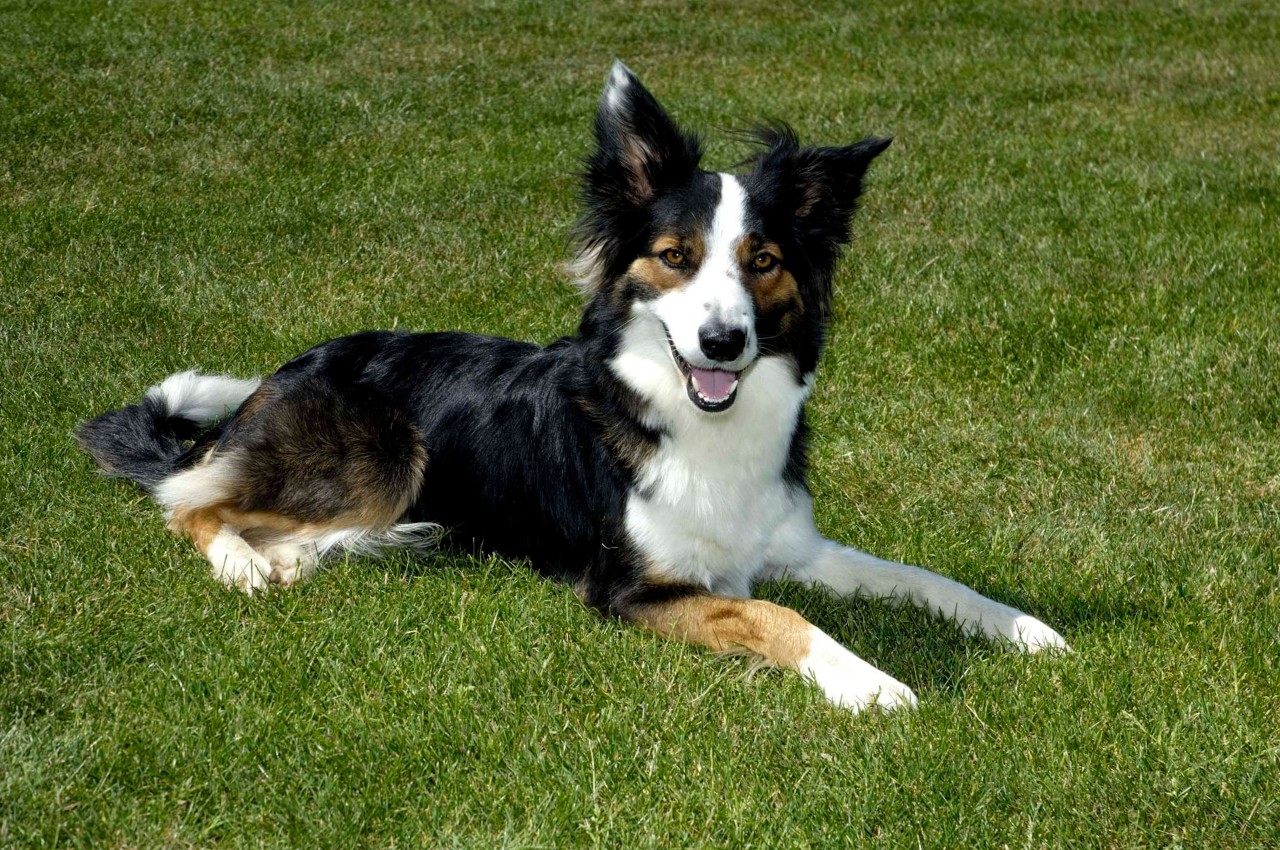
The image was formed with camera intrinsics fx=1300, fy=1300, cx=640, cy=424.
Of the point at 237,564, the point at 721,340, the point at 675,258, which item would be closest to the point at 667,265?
the point at 675,258

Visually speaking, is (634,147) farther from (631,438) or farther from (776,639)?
(776,639)

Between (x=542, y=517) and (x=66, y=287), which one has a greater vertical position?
(x=542, y=517)

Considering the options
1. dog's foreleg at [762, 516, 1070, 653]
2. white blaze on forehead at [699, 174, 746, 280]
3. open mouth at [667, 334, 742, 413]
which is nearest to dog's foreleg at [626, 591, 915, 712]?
dog's foreleg at [762, 516, 1070, 653]

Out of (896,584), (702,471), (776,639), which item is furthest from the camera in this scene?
(896,584)

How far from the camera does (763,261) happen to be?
426 cm

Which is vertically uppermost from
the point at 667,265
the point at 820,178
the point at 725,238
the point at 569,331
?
the point at 820,178

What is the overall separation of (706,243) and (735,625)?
1246 millimetres

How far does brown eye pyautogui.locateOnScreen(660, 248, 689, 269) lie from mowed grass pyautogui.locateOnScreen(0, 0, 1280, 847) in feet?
4.15

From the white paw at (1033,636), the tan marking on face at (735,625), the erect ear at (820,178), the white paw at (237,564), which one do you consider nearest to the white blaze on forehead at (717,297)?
the erect ear at (820,178)

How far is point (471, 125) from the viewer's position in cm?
1176

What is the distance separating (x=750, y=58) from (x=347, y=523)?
10992 mm

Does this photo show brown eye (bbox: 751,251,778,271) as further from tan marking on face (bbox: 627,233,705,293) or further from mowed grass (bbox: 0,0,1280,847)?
mowed grass (bbox: 0,0,1280,847)

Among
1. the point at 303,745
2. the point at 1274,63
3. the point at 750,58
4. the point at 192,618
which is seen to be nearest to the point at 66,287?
the point at 192,618

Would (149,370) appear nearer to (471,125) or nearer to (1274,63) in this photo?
(471,125)
